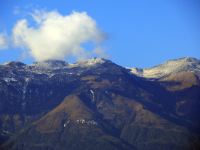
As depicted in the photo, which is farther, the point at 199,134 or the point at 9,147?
the point at 9,147

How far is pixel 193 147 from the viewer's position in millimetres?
144875

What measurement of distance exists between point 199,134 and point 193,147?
29.5 ft

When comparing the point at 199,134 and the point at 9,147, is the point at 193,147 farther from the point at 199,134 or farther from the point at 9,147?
the point at 9,147

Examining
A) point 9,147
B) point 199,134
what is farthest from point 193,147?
point 9,147

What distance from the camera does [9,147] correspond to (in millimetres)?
177500

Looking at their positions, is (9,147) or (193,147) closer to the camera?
(193,147)

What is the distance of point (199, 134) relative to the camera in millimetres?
136625

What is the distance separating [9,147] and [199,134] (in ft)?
200

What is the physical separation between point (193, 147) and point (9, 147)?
2179 inches
